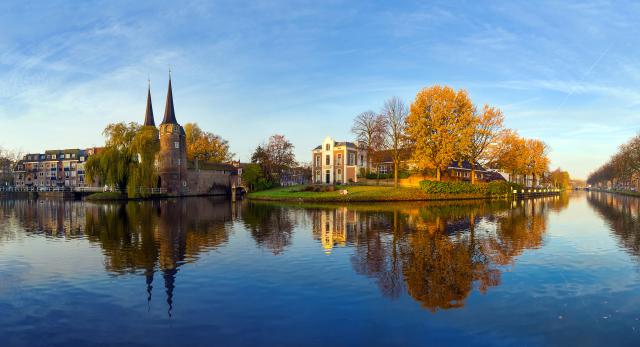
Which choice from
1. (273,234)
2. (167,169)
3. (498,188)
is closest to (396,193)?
(498,188)

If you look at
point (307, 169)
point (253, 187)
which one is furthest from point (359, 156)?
point (307, 169)

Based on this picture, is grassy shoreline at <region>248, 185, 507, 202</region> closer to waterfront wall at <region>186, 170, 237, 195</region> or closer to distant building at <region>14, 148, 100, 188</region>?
waterfront wall at <region>186, 170, 237, 195</region>

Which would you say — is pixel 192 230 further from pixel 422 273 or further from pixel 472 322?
pixel 472 322

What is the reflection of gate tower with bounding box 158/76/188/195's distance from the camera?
73.4 meters

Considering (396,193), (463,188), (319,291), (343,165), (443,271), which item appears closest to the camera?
(319,291)

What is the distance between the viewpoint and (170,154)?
73.9 m

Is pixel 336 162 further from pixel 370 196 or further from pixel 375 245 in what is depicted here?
pixel 375 245

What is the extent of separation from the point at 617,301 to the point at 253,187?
243 feet

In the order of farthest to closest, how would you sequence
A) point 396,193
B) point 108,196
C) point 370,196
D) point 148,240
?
point 108,196 → point 396,193 → point 370,196 → point 148,240

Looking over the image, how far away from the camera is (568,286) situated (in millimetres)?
11867

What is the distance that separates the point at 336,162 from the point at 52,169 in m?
89.1

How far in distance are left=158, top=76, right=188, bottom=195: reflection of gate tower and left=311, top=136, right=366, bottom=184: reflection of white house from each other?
28591 millimetres

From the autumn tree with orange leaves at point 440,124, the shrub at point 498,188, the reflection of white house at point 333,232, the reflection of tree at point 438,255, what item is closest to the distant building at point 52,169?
the autumn tree with orange leaves at point 440,124

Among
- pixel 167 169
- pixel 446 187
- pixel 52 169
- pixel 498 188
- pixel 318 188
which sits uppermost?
pixel 52 169
